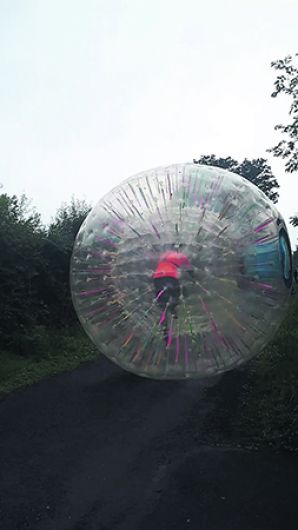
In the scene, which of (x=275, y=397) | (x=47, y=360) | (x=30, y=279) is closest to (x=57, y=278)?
(x=30, y=279)

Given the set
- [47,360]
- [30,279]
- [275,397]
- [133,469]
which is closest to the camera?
[133,469]

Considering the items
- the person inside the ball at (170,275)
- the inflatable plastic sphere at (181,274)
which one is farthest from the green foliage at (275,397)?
the person inside the ball at (170,275)

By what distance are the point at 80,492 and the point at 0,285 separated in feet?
21.1

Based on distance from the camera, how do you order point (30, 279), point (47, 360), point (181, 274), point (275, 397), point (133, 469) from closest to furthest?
point (181, 274) → point (133, 469) → point (275, 397) → point (47, 360) → point (30, 279)

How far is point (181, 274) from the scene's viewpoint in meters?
1.80

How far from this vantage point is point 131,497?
184 inches

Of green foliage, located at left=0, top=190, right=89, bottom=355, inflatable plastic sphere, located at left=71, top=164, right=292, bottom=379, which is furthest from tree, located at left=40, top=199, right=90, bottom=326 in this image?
inflatable plastic sphere, located at left=71, top=164, right=292, bottom=379

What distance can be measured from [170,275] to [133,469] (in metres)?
4.24

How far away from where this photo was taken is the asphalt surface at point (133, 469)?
4344 mm

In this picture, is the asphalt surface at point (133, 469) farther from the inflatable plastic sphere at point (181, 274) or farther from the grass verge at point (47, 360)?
the inflatable plastic sphere at point (181, 274)

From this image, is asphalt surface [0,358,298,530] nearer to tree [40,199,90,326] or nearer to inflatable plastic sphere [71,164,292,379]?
inflatable plastic sphere [71,164,292,379]

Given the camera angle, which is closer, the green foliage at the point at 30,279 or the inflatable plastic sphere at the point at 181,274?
the inflatable plastic sphere at the point at 181,274

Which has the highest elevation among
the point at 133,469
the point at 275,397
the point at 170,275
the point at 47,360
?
the point at 170,275

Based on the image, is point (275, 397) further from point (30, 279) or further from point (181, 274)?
point (30, 279)
